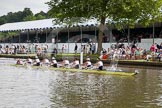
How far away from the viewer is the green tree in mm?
40094

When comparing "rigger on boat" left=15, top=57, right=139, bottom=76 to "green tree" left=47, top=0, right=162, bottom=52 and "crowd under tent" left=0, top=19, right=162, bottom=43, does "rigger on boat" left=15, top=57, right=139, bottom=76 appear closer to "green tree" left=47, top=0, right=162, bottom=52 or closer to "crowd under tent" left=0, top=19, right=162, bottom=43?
"green tree" left=47, top=0, right=162, bottom=52

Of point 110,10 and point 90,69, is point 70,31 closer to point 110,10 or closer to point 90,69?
point 110,10

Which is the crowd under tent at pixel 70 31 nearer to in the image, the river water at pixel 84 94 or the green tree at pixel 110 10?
the green tree at pixel 110 10

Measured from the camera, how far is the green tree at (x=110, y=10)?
132ft

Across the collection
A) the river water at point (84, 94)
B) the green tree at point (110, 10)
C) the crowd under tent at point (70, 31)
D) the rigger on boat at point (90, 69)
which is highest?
the green tree at point (110, 10)

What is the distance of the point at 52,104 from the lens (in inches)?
627

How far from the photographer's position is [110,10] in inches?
1581

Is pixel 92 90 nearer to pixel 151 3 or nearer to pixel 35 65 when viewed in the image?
pixel 35 65

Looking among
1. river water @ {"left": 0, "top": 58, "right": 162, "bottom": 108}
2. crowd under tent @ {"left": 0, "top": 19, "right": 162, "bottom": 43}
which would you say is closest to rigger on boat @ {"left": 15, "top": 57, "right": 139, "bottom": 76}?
river water @ {"left": 0, "top": 58, "right": 162, "bottom": 108}

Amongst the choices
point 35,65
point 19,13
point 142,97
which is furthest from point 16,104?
point 19,13

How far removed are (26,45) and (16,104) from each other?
4941 cm

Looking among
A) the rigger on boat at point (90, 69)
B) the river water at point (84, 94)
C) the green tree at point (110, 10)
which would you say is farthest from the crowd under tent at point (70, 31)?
the river water at point (84, 94)

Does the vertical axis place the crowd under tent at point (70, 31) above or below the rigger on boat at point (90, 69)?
above

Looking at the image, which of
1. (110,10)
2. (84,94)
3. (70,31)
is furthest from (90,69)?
(70,31)
